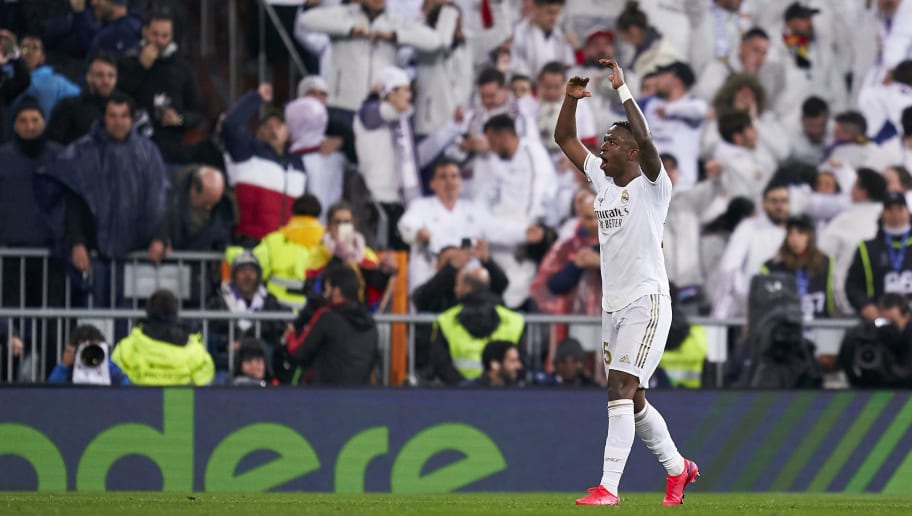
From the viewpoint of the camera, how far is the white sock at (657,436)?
9797 millimetres

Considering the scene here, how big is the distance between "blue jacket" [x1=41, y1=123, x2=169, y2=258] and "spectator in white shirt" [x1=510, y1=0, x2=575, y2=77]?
4418 mm

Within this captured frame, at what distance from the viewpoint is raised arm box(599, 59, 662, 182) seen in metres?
9.23

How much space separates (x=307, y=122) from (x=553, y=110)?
97.0 inches

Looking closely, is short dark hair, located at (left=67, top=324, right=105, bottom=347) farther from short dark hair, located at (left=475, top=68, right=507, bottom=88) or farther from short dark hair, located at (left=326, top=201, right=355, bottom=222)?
short dark hair, located at (left=475, top=68, right=507, bottom=88)

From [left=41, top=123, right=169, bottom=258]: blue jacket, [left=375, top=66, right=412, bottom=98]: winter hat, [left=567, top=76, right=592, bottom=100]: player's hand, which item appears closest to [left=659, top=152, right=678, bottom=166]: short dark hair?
[left=375, top=66, right=412, bottom=98]: winter hat

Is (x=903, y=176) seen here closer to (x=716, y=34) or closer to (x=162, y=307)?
(x=716, y=34)

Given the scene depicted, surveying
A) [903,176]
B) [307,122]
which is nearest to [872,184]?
[903,176]

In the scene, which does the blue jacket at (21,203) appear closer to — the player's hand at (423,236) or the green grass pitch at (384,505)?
the player's hand at (423,236)

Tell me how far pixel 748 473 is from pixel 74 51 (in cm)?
753

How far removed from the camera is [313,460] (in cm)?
1352

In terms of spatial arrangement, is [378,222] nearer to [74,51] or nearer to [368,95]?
[368,95]

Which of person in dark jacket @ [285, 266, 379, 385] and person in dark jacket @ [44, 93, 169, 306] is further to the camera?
person in dark jacket @ [44, 93, 169, 306]

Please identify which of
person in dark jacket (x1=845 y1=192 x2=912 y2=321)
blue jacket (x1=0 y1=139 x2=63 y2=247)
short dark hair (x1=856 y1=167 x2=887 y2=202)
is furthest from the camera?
short dark hair (x1=856 y1=167 x2=887 y2=202)

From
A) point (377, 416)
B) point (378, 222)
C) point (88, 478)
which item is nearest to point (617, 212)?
point (377, 416)
